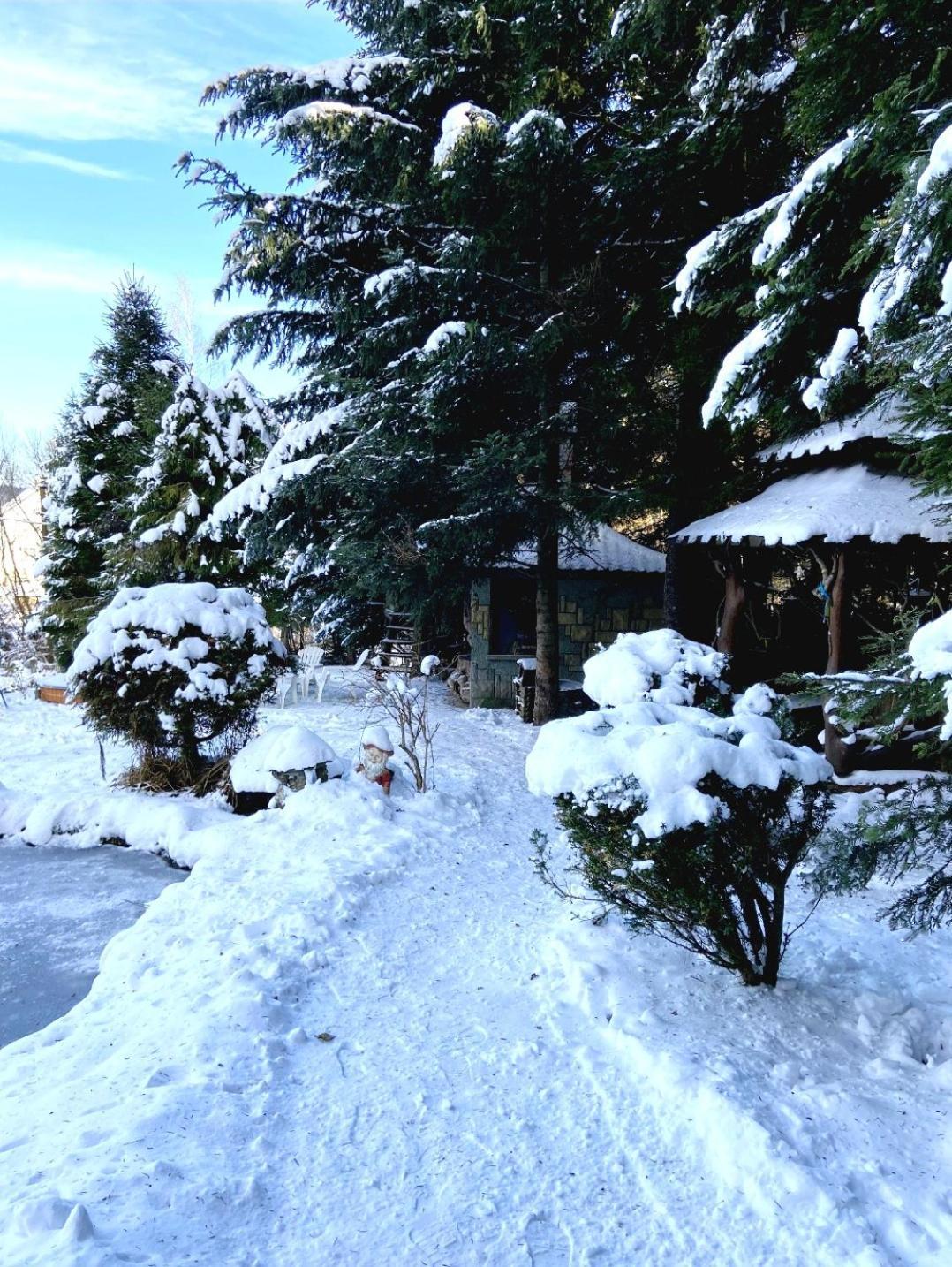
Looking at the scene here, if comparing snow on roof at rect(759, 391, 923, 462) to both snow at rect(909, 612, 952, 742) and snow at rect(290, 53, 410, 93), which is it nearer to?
snow at rect(909, 612, 952, 742)

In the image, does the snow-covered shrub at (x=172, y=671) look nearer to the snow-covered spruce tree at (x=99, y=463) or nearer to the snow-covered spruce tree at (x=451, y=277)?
the snow-covered spruce tree at (x=451, y=277)

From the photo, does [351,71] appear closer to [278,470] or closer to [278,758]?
[278,470]

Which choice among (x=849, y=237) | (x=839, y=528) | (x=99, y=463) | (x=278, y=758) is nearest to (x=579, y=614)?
(x=839, y=528)

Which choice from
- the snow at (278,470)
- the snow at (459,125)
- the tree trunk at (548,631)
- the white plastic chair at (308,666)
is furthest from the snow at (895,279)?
the white plastic chair at (308,666)

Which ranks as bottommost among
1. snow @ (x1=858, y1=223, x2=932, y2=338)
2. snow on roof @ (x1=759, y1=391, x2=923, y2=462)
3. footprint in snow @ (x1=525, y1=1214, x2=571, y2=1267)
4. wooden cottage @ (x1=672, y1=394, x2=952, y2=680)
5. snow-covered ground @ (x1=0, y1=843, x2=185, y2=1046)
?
snow-covered ground @ (x1=0, y1=843, x2=185, y2=1046)

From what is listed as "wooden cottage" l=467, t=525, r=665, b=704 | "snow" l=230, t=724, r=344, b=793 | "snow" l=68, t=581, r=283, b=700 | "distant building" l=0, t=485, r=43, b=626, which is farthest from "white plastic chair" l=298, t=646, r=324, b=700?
"distant building" l=0, t=485, r=43, b=626

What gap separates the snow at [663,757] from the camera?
2.95 m

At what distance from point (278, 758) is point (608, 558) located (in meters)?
7.81

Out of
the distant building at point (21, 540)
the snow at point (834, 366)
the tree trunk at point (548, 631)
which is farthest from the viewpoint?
the distant building at point (21, 540)

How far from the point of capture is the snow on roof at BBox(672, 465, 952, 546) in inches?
257

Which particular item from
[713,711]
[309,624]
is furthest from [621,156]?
[309,624]

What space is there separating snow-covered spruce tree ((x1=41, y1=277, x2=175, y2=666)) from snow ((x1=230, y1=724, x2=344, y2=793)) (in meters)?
9.19

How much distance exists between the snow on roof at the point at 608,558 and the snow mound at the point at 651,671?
7.98 meters

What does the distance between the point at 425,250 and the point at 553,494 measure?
529cm
